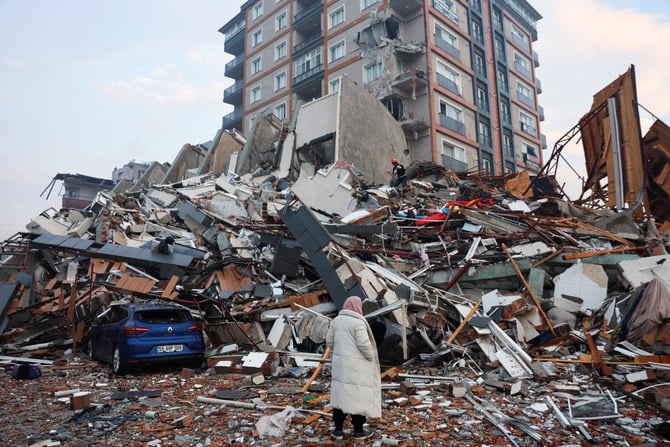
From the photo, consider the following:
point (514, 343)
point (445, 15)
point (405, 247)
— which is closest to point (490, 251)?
point (405, 247)

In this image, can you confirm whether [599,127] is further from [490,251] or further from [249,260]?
[249,260]

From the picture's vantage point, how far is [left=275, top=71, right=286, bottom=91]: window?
122 feet

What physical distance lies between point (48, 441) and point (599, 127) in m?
15.5

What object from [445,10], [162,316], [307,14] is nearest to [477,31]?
[445,10]

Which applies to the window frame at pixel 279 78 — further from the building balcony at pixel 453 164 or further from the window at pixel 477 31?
the building balcony at pixel 453 164

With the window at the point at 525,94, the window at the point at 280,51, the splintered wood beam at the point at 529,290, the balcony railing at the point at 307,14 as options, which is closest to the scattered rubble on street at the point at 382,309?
the splintered wood beam at the point at 529,290

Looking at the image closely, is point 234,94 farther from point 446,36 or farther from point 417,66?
point 446,36

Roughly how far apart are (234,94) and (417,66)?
837 inches

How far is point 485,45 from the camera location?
35719 mm

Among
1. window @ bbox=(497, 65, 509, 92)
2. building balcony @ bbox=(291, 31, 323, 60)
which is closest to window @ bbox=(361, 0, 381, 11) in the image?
building balcony @ bbox=(291, 31, 323, 60)

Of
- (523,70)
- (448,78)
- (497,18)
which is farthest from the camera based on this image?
(523,70)

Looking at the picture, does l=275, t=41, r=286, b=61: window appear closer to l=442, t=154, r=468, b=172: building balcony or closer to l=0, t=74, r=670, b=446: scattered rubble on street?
l=442, t=154, r=468, b=172: building balcony

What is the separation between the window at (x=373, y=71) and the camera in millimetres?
28995

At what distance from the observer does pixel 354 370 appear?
15.0ft
